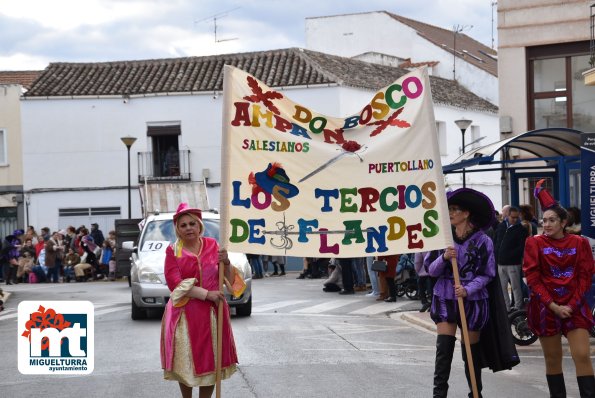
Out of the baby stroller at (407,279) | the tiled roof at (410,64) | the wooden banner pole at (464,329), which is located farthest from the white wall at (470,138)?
the wooden banner pole at (464,329)

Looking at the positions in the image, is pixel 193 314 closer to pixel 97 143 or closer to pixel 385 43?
pixel 97 143

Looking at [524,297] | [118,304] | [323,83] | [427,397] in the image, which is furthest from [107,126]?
[427,397]

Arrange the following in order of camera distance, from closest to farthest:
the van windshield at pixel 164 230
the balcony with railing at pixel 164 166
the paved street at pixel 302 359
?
1. the paved street at pixel 302 359
2. the van windshield at pixel 164 230
3. the balcony with railing at pixel 164 166

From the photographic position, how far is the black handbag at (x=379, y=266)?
70.9 ft

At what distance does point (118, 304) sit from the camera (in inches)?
886

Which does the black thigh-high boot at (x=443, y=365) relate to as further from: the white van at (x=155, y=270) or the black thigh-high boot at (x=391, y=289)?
the black thigh-high boot at (x=391, y=289)

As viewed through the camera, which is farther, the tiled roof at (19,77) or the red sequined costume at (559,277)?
the tiled roof at (19,77)

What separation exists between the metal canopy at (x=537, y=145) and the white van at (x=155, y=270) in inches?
155

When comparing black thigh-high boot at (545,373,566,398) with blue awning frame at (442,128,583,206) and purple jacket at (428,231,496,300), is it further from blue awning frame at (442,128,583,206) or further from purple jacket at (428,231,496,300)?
blue awning frame at (442,128,583,206)

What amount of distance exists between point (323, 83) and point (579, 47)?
1986 cm

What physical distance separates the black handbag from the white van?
3.77 meters

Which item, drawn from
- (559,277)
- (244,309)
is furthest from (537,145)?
(559,277)

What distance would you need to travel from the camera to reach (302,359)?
12773mm

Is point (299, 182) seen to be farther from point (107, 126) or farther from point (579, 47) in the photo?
point (107, 126)
